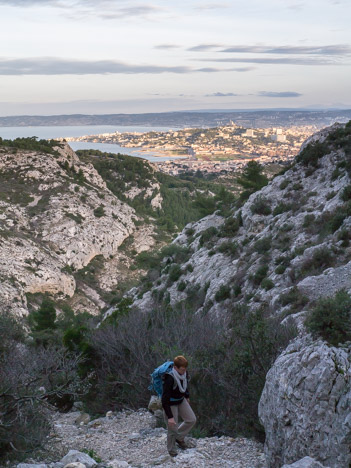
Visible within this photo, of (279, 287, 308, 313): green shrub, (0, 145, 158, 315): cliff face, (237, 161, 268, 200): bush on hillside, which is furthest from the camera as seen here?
(0, 145, 158, 315): cliff face

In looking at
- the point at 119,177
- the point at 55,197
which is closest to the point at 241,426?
the point at 55,197

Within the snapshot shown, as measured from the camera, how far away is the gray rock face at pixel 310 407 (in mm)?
5695

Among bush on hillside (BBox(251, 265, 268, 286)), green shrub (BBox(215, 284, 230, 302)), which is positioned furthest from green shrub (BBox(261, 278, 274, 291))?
green shrub (BBox(215, 284, 230, 302))

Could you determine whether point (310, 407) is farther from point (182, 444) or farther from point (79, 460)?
point (79, 460)

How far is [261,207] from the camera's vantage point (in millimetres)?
24922

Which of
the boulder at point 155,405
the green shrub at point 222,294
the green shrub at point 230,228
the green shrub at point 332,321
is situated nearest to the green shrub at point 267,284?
the green shrub at point 222,294

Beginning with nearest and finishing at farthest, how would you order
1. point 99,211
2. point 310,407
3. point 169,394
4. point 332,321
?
1. point 310,407
2. point 332,321
3. point 169,394
4. point 99,211

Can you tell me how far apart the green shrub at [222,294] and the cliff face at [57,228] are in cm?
1737

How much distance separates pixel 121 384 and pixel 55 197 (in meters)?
40.4

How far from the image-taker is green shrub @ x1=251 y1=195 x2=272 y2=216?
80.6ft

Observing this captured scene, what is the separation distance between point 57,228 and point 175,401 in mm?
41310

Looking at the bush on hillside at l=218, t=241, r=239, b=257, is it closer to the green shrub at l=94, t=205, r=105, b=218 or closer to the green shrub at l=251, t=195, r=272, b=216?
the green shrub at l=251, t=195, r=272, b=216

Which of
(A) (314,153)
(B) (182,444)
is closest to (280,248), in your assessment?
(A) (314,153)

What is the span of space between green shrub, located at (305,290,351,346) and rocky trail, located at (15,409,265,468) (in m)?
A: 2.23
